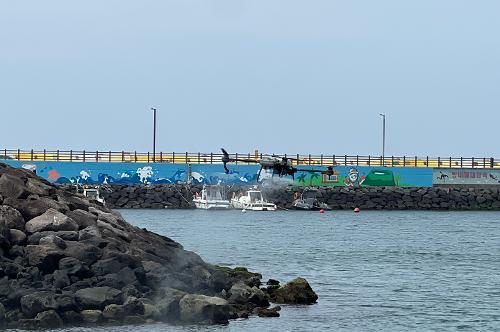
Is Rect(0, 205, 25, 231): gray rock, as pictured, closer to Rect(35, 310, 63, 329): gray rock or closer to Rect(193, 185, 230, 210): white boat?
Rect(35, 310, 63, 329): gray rock

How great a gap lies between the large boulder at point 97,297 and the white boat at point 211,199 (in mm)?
69002

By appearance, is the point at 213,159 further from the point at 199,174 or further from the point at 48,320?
the point at 48,320

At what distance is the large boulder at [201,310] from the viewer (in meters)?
31.6

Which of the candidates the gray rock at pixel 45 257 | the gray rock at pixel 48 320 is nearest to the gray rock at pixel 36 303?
the gray rock at pixel 48 320

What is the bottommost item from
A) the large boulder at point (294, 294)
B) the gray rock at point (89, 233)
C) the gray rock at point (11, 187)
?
the large boulder at point (294, 294)

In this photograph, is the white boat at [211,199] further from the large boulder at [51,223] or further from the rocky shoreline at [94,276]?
the large boulder at [51,223]

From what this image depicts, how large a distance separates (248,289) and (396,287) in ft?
36.1

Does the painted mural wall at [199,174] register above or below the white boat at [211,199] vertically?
above

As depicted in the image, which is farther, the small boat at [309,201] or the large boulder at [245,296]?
the small boat at [309,201]

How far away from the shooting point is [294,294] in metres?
37.4

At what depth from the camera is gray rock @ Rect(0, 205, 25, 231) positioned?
111 ft

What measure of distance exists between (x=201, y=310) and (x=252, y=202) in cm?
7569

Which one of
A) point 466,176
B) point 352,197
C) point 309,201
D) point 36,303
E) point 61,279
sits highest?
point 466,176

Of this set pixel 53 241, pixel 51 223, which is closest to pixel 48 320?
pixel 53 241
